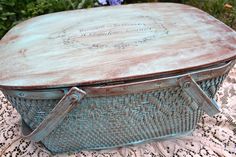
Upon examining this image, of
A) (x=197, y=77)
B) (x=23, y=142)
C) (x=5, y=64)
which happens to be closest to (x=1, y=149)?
(x=23, y=142)

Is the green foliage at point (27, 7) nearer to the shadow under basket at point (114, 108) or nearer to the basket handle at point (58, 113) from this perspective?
the shadow under basket at point (114, 108)

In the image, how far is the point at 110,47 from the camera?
3.28 feet

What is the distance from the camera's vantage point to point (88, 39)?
106cm

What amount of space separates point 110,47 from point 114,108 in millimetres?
197

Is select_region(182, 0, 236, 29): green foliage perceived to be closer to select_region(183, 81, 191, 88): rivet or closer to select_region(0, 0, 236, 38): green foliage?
select_region(0, 0, 236, 38): green foliage

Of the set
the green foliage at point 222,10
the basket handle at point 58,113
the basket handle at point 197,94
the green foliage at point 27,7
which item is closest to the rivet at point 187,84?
the basket handle at point 197,94

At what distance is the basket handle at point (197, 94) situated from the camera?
0.90 m

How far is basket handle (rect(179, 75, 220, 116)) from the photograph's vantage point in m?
0.90

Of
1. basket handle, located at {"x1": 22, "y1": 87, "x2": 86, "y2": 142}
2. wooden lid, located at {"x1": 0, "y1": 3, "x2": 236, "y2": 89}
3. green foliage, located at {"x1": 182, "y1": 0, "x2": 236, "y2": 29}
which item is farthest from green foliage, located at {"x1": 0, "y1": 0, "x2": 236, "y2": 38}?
basket handle, located at {"x1": 22, "y1": 87, "x2": 86, "y2": 142}

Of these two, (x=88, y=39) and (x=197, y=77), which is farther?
(x=88, y=39)

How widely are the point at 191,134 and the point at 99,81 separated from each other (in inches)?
19.5

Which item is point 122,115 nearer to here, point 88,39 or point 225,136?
point 88,39

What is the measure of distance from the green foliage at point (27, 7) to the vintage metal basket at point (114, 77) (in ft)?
1.84

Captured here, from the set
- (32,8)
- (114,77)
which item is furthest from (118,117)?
(32,8)
